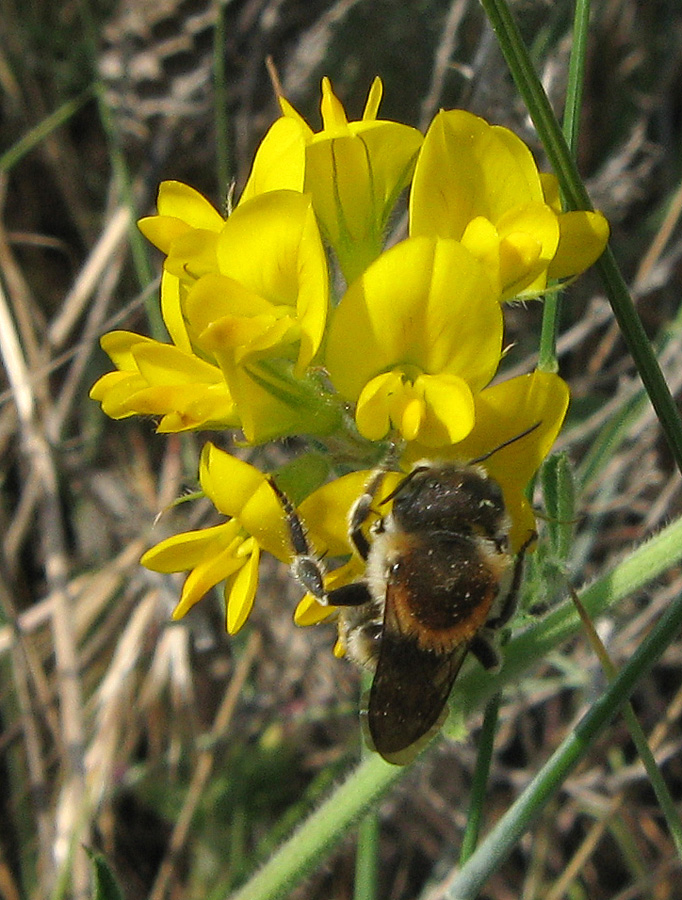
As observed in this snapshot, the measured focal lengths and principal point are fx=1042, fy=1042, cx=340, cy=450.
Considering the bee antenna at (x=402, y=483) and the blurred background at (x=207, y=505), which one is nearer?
the bee antenna at (x=402, y=483)

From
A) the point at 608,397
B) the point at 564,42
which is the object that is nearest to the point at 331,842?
the point at 608,397

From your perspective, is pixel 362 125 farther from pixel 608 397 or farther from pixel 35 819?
pixel 35 819

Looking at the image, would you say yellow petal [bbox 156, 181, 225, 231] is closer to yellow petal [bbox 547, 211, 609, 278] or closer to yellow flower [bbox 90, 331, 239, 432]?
yellow flower [bbox 90, 331, 239, 432]

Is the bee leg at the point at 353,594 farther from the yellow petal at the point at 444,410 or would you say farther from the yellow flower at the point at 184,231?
the yellow flower at the point at 184,231

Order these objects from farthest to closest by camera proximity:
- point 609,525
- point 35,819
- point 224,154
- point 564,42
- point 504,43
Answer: point 609,525 → point 35,819 → point 564,42 → point 224,154 → point 504,43

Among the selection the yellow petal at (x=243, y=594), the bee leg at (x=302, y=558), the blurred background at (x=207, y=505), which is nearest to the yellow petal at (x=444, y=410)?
the bee leg at (x=302, y=558)
